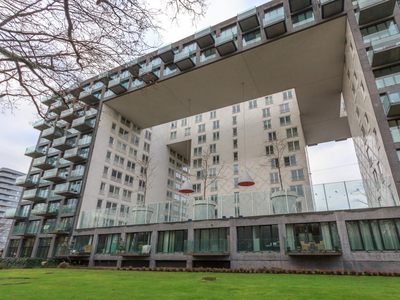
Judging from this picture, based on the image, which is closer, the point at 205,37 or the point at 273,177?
the point at 205,37

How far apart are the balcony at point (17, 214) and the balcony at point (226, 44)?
35372 millimetres

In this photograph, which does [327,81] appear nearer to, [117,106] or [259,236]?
[259,236]

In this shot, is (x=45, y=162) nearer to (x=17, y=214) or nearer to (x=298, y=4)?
(x=17, y=214)

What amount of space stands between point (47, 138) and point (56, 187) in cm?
1094

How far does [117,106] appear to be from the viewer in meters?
40.4

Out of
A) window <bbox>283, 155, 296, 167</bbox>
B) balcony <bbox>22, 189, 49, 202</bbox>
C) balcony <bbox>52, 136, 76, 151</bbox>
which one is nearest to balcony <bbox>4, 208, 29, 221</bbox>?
balcony <bbox>22, 189, 49, 202</bbox>

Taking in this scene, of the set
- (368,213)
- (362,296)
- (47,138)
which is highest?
(47,138)

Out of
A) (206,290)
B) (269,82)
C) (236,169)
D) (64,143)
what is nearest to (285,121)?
(236,169)

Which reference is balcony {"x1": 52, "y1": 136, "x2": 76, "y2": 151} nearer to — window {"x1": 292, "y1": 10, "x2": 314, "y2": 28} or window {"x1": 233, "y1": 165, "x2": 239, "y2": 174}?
window {"x1": 233, "y1": 165, "x2": 239, "y2": 174}

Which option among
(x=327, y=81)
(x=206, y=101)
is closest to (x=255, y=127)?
(x=206, y=101)

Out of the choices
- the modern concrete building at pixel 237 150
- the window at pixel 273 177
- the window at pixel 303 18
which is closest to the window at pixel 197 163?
the modern concrete building at pixel 237 150

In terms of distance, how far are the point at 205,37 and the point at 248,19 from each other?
5.12 meters

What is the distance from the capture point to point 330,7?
80.2ft

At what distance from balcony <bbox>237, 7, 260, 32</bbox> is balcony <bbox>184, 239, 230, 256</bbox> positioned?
22440 mm
